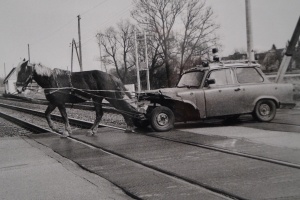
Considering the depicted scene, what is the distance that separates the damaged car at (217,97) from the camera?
34.6 ft

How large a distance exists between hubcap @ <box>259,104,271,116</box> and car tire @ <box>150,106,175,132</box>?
281 cm

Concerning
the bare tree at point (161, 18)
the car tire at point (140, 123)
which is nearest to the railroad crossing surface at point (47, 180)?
the car tire at point (140, 123)

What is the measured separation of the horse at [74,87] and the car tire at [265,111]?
12.3 feet

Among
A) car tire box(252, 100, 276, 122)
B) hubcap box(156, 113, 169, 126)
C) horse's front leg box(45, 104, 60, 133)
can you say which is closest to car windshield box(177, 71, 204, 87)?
hubcap box(156, 113, 169, 126)

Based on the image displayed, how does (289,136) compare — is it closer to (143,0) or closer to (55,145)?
(55,145)

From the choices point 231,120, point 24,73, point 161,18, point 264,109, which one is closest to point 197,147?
point 264,109

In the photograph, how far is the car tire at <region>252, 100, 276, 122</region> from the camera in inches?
440

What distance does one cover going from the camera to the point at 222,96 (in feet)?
35.0

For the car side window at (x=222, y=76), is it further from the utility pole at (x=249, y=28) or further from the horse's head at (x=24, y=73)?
the utility pole at (x=249, y=28)

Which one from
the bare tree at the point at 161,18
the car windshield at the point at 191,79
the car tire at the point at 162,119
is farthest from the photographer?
the bare tree at the point at 161,18

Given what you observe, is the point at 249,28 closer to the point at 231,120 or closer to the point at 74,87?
the point at 231,120

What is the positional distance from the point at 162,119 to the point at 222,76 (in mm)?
2259

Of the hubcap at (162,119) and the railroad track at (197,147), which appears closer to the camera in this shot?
the railroad track at (197,147)

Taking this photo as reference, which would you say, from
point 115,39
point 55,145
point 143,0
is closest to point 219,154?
point 55,145
